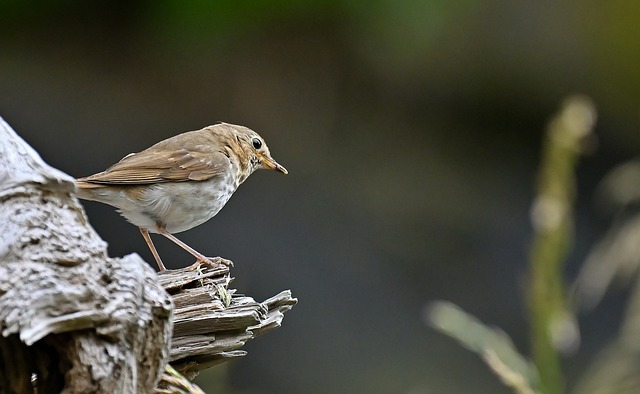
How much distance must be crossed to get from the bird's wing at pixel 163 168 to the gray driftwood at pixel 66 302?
4.59ft

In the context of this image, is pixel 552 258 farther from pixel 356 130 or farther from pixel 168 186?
pixel 356 130

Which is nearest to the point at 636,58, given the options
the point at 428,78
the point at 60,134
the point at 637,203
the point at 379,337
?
the point at 637,203

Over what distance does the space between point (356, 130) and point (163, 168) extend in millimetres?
3690

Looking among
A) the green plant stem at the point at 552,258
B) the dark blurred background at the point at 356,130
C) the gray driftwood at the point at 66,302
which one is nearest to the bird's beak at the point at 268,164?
the green plant stem at the point at 552,258

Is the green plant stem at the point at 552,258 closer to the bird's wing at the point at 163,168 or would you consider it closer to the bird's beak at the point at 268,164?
the bird's wing at the point at 163,168

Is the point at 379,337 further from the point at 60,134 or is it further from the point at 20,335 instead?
the point at 20,335

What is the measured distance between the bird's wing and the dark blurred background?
2.40 m

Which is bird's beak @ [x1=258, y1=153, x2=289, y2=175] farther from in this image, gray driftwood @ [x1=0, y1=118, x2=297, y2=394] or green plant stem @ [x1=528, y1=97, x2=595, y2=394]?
gray driftwood @ [x1=0, y1=118, x2=297, y2=394]

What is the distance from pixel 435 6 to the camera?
7.03 metres

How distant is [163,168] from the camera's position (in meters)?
3.77

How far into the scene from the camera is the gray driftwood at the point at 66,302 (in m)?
1.81

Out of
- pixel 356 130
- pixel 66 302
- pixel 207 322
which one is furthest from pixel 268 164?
pixel 356 130

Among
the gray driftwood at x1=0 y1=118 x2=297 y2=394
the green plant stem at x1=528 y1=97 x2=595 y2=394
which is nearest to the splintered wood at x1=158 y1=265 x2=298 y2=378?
the gray driftwood at x1=0 y1=118 x2=297 y2=394

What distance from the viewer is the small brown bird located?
3.64 metres
